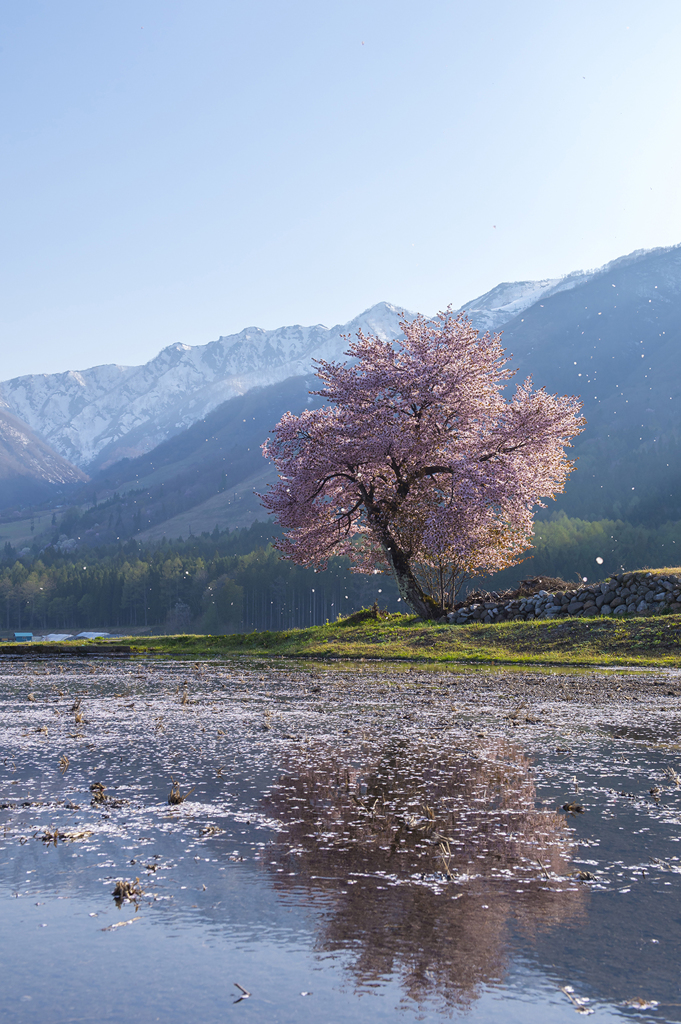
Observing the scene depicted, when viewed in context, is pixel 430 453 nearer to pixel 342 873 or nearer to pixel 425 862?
pixel 425 862

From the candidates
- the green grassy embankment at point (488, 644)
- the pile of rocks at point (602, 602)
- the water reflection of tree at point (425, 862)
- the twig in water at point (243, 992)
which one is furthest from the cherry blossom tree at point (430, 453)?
the twig in water at point (243, 992)

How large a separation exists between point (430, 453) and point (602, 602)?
9.27m

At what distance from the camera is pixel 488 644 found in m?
23.3

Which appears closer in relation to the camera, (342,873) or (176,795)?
(342,873)

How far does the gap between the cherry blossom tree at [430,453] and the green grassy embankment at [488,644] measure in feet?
11.5

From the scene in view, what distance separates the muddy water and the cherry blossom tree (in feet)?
66.5

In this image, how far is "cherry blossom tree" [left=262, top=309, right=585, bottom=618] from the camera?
29922 millimetres

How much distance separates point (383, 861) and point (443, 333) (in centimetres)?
2830

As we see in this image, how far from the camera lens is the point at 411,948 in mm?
3561

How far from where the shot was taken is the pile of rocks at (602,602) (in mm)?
23750

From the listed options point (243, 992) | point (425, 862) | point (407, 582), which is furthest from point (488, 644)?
point (243, 992)

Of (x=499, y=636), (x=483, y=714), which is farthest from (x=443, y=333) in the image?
(x=483, y=714)

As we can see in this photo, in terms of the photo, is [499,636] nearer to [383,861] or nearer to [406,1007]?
[383,861]

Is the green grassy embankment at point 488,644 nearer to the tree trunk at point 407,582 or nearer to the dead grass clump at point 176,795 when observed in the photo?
the tree trunk at point 407,582
